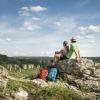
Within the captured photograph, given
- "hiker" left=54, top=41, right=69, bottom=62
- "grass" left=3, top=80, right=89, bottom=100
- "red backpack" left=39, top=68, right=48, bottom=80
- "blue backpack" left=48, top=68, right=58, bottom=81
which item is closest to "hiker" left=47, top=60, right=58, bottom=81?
"blue backpack" left=48, top=68, right=58, bottom=81

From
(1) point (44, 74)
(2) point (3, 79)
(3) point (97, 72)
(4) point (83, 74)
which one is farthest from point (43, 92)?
(3) point (97, 72)

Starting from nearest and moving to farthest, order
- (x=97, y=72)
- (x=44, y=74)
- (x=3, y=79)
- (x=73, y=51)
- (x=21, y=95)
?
(x=21, y=95), (x=3, y=79), (x=97, y=72), (x=44, y=74), (x=73, y=51)

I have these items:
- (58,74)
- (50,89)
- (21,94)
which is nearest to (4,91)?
(21,94)

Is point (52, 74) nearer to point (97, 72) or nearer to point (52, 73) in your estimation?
point (52, 73)

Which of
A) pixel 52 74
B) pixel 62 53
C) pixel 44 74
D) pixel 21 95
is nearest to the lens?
→ pixel 21 95

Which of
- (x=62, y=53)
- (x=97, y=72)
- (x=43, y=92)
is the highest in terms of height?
(x=62, y=53)

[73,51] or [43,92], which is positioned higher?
[73,51]

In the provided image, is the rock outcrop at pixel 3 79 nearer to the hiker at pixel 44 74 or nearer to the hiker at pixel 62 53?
the hiker at pixel 44 74

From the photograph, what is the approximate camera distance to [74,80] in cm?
2120

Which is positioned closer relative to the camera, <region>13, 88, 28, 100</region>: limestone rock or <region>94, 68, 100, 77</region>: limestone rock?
<region>13, 88, 28, 100</region>: limestone rock

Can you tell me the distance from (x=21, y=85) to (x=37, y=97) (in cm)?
121

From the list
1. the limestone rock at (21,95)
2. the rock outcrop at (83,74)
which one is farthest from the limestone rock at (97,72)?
the limestone rock at (21,95)

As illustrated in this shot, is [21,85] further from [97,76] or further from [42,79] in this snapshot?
[97,76]

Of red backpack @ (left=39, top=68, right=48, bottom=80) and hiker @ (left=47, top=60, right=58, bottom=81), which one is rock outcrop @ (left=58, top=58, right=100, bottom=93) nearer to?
hiker @ (left=47, top=60, right=58, bottom=81)
